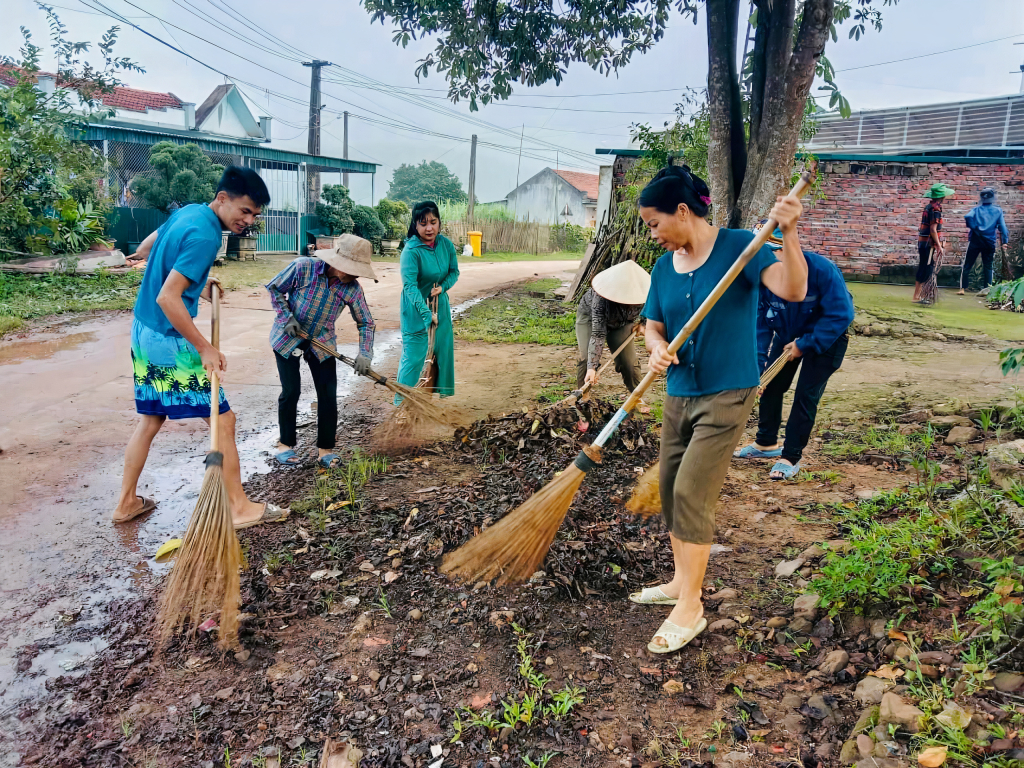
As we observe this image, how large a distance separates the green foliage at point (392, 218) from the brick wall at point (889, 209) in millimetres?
14373

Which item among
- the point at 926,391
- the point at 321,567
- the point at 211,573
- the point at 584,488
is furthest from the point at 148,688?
the point at 926,391

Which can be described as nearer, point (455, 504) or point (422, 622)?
point (422, 622)

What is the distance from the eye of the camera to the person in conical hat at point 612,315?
4.92m

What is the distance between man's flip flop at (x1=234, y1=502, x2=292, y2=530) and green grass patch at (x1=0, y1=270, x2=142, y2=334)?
6594 millimetres

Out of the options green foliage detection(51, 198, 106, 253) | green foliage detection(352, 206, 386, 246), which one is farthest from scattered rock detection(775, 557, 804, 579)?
green foliage detection(352, 206, 386, 246)

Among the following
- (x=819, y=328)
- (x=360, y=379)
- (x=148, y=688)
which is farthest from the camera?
(x=360, y=379)

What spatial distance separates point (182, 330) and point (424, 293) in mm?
2387

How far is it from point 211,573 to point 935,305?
481 inches

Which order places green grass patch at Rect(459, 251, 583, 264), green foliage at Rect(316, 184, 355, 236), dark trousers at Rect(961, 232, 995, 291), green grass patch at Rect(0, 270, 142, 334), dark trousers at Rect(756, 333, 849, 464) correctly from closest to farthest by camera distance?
1. dark trousers at Rect(756, 333, 849, 464)
2. green grass patch at Rect(0, 270, 142, 334)
3. dark trousers at Rect(961, 232, 995, 291)
4. green foliage at Rect(316, 184, 355, 236)
5. green grass patch at Rect(459, 251, 583, 264)

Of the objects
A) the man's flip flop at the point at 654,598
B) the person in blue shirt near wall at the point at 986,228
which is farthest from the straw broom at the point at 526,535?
the person in blue shirt near wall at the point at 986,228

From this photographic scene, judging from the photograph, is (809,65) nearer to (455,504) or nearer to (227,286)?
(455,504)

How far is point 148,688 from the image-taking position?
8.38 ft

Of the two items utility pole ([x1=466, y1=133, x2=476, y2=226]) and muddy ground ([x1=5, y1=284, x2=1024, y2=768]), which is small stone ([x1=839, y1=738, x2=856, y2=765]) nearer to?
muddy ground ([x1=5, y1=284, x2=1024, y2=768])

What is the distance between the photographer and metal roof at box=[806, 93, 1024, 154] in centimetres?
1848
